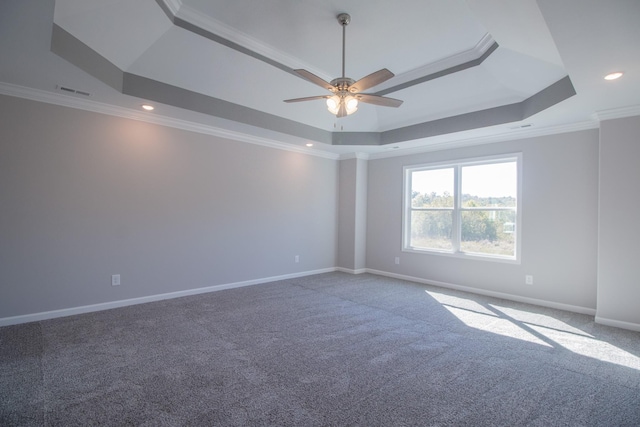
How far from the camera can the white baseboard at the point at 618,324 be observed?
349 cm

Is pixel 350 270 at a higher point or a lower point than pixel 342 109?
lower

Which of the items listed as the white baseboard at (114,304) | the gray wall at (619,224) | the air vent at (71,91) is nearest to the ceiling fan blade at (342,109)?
the air vent at (71,91)

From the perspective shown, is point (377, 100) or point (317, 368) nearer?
point (317, 368)

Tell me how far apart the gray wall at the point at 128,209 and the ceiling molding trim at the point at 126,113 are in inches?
2.9

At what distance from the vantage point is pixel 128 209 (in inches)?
158

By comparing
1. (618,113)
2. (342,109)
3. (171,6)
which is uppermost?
(171,6)

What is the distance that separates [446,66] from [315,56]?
1.63 metres

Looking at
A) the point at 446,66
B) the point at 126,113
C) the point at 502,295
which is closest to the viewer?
the point at 446,66

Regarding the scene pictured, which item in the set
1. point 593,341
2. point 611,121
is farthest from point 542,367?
point 611,121

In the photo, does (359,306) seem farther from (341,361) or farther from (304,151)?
(304,151)

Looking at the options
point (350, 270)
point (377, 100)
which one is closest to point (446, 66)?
point (377, 100)

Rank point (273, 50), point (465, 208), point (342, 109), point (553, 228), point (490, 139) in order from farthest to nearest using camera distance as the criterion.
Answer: point (465, 208) → point (490, 139) → point (553, 228) → point (273, 50) → point (342, 109)

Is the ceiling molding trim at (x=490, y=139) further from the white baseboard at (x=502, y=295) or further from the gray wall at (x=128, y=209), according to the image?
the white baseboard at (x=502, y=295)

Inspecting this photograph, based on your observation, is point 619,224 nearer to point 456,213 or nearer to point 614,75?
point 614,75
